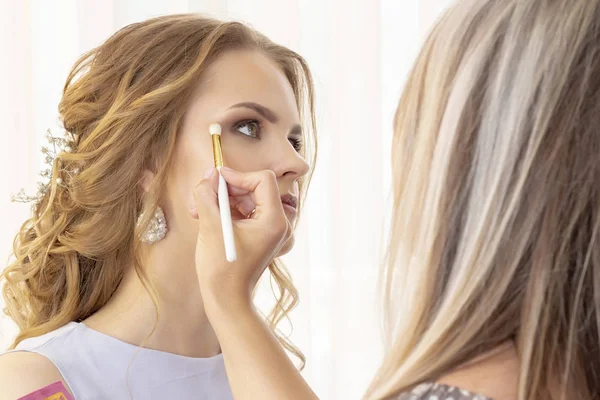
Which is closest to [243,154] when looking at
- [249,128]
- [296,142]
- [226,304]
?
[249,128]

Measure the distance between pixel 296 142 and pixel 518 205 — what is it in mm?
645

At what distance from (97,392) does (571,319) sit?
0.64m

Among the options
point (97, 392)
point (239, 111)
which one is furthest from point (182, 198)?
point (97, 392)

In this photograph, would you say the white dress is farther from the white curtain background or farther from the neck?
the white curtain background

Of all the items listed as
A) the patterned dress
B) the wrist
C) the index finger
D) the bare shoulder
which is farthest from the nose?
the patterned dress

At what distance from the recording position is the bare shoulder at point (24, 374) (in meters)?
0.89

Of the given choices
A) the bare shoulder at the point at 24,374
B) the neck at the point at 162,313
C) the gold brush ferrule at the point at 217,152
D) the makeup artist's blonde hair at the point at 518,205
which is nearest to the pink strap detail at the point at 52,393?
the bare shoulder at the point at 24,374

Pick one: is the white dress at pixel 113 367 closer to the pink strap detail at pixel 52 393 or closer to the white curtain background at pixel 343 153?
the pink strap detail at pixel 52 393

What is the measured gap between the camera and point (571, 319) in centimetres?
54

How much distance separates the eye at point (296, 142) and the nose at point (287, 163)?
0.06 meters

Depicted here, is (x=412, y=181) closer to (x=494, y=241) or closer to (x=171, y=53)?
(x=494, y=241)

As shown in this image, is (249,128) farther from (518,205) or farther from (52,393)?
(518,205)

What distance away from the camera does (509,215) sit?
541 mm

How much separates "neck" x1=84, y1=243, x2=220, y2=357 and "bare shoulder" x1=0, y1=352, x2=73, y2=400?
0.36ft
